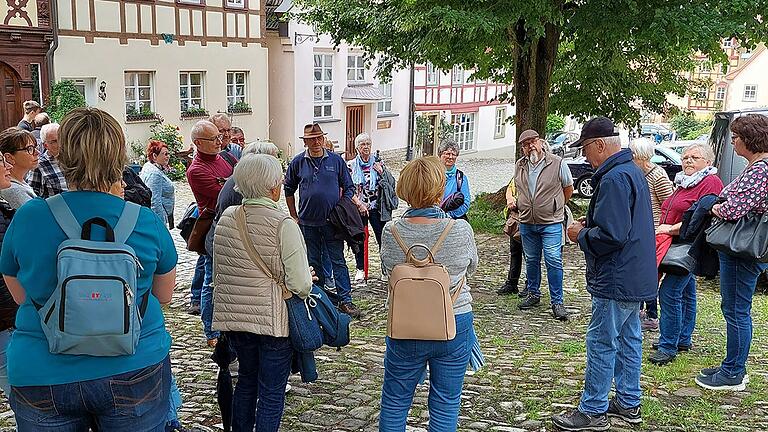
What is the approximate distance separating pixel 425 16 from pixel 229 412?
786 centimetres

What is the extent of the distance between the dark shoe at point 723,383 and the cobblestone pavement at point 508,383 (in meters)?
0.07

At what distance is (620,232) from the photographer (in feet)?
13.9

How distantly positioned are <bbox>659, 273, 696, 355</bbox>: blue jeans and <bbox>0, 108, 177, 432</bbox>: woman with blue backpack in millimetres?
4379

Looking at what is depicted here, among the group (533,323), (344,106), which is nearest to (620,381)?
(533,323)

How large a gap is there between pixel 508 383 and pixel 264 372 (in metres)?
2.22

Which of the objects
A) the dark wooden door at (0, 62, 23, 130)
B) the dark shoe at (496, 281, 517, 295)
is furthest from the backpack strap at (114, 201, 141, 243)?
the dark wooden door at (0, 62, 23, 130)

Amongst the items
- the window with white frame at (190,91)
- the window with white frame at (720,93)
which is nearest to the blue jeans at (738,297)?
the window with white frame at (190,91)

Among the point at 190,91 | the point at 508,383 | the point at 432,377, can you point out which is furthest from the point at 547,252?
the point at 190,91

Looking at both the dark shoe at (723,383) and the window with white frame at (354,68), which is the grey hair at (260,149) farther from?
the window with white frame at (354,68)

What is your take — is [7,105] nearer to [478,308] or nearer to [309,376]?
[478,308]

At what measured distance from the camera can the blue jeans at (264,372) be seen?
12.8 feet

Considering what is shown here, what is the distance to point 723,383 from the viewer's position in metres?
5.23

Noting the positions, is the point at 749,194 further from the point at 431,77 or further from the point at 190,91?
the point at 431,77

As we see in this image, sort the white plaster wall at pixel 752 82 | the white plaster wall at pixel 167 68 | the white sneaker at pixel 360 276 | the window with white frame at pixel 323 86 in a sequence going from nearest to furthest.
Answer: the white sneaker at pixel 360 276 < the white plaster wall at pixel 167 68 < the window with white frame at pixel 323 86 < the white plaster wall at pixel 752 82
